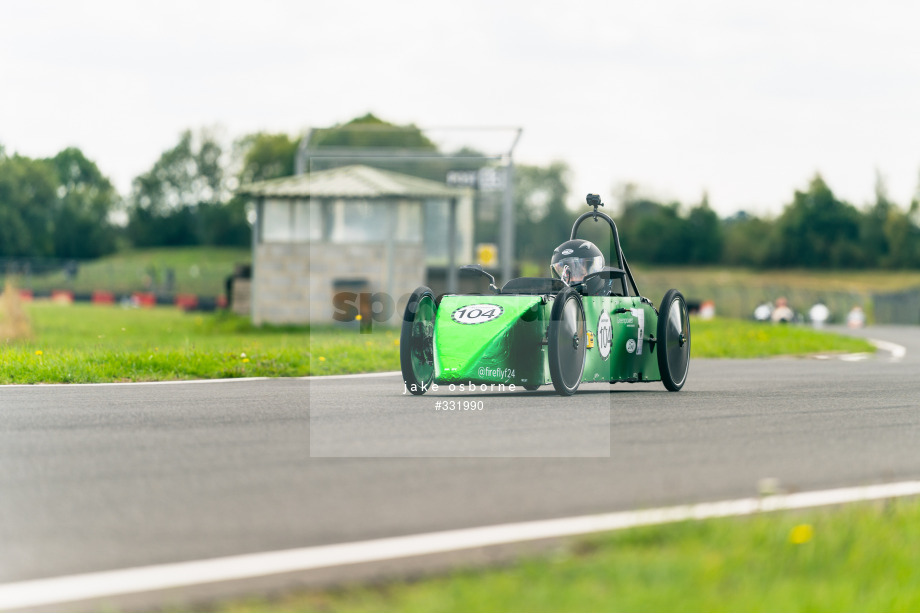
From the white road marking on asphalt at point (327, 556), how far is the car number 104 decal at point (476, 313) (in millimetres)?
4581

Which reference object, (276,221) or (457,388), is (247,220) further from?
(457,388)

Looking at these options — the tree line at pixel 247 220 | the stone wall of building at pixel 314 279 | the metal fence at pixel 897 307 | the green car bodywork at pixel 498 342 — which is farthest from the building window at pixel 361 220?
the tree line at pixel 247 220

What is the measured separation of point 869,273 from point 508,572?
9637 cm

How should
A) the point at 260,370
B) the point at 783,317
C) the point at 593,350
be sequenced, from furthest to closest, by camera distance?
the point at 783,317, the point at 260,370, the point at 593,350

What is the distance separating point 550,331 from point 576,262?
4.69 ft

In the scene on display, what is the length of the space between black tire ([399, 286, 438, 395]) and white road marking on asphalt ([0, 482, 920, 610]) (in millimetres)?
5004

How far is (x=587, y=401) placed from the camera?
1049 centimetres

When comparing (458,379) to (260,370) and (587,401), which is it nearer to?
(587,401)

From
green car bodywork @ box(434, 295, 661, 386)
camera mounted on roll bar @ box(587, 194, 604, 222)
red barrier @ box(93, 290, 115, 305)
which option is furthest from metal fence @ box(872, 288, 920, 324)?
green car bodywork @ box(434, 295, 661, 386)

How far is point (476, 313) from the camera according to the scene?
34.3 ft

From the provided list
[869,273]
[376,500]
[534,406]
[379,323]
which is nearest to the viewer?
[376,500]

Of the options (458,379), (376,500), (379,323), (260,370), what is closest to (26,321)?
(379,323)

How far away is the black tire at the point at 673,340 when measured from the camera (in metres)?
12.0

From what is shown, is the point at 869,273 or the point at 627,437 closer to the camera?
the point at 627,437
